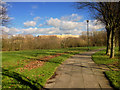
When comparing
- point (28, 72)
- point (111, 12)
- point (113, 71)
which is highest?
point (111, 12)

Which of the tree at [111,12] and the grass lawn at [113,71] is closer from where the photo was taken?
the grass lawn at [113,71]

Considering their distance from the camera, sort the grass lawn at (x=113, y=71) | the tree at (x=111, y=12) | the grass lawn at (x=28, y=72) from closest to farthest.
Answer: the grass lawn at (x=113, y=71)
the grass lawn at (x=28, y=72)
the tree at (x=111, y=12)

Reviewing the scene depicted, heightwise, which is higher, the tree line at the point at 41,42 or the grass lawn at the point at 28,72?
the tree line at the point at 41,42

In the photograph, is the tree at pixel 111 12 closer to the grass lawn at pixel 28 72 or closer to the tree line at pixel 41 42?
the grass lawn at pixel 28 72

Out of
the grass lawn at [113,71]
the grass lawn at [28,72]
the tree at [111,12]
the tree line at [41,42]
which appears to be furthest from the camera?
the tree line at [41,42]

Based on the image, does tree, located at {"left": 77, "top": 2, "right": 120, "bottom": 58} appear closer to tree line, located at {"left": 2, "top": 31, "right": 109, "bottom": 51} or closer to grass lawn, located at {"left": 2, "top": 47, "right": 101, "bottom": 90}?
grass lawn, located at {"left": 2, "top": 47, "right": 101, "bottom": 90}

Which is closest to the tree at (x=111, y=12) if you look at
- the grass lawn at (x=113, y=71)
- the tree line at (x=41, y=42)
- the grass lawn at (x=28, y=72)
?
the grass lawn at (x=113, y=71)

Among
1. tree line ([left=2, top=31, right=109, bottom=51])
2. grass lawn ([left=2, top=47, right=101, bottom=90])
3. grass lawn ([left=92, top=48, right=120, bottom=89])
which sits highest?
tree line ([left=2, top=31, right=109, bottom=51])

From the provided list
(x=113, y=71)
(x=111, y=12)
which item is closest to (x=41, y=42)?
(x=111, y=12)

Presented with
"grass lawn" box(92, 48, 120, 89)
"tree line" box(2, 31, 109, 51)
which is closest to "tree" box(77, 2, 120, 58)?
"grass lawn" box(92, 48, 120, 89)

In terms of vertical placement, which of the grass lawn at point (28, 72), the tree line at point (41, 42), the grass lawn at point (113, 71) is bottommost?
the grass lawn at point (28, 72)

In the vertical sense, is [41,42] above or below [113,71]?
above

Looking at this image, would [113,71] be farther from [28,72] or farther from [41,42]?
[41,42]

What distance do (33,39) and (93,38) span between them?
23.8 meters
